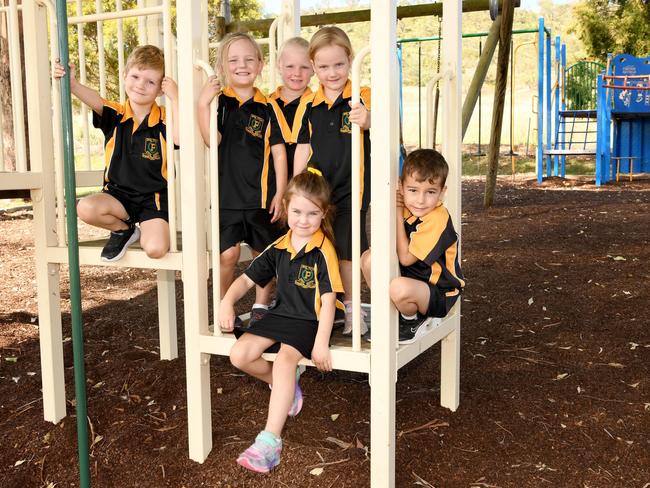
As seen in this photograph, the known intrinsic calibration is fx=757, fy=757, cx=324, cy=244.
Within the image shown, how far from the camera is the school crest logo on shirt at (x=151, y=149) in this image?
300 centimetres

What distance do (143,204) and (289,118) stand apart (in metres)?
0.67

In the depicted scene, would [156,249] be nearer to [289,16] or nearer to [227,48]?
[227,48]

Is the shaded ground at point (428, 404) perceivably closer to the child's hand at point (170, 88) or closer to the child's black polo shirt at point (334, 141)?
the child's black polo shirt at point (334, 141)

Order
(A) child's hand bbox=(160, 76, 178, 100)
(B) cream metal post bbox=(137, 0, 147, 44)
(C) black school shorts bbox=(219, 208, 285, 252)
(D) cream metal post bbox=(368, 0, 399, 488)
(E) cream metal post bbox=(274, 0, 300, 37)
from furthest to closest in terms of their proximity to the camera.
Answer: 1. (B) cream metal post bbox=(137, 0, 147, 44)
2. (E) cream metal post bbox=(274, 0, 300, 37)
3. (C) black school shorts bbox=(219, 208, 285, 252)
4. (A) child's hand bbox=(160, 76, 178, 100)
5. (D) cream metal post bbox=(368, 0, 399, 488)

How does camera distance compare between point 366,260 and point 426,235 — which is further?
point 366,260

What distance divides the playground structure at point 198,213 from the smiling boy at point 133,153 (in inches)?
5.2

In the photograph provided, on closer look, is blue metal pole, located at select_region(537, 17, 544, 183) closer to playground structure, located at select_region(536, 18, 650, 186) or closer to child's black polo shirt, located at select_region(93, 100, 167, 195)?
playground structure, located at select_region(536, 18, 650, 186)

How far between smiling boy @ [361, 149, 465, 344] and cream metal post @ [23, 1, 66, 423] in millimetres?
A: 1396

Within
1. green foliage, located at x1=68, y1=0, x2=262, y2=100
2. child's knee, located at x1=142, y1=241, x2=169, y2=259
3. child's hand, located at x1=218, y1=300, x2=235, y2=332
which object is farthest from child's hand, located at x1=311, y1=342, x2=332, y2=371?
green foliage, located at x1=68, y1=0, x2=262, y2=100

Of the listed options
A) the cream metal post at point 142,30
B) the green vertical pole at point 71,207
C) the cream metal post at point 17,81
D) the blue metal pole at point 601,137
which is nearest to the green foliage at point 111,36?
the blue metal pole at point 601,137

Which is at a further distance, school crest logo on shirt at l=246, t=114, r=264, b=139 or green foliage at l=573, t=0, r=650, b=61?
green foliage at l=573, t=0, r=650, b=61

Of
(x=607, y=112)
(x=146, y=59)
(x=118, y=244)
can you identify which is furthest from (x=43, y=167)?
(x=607, y=112)

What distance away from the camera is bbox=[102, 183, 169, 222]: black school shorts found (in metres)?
2.96

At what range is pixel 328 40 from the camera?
268 centimetres
